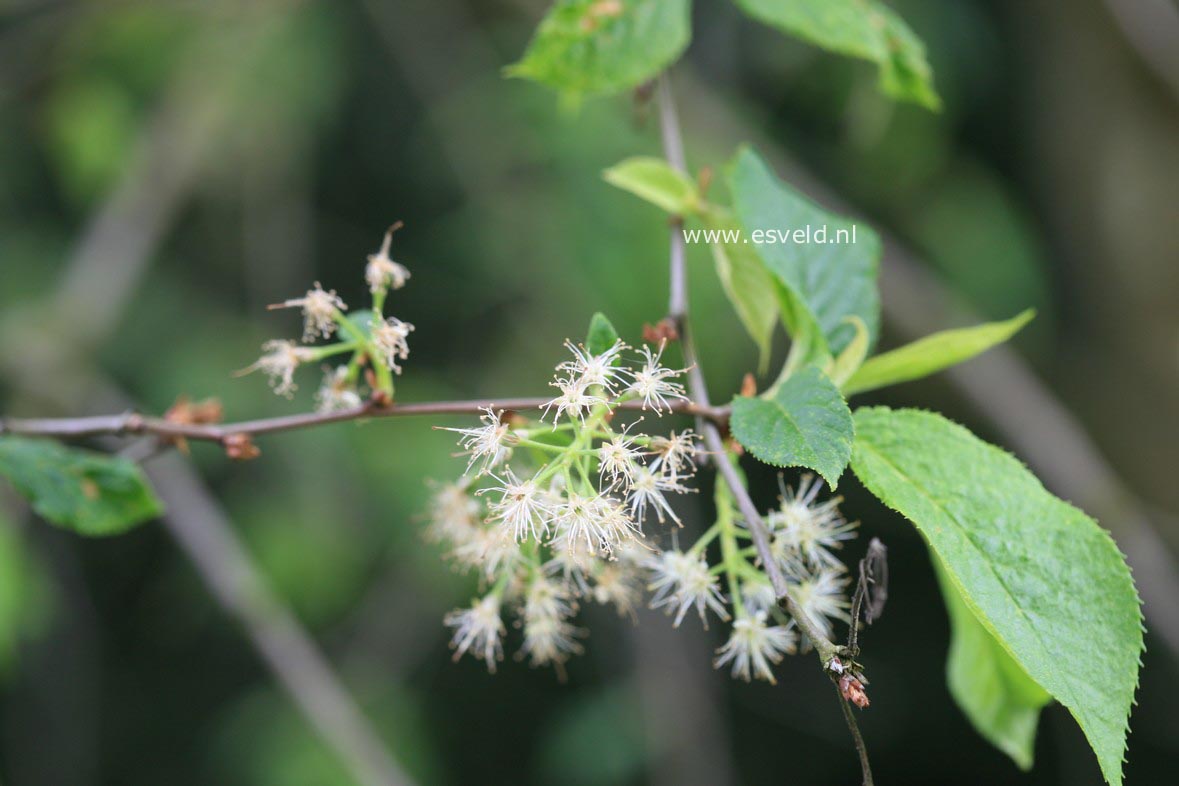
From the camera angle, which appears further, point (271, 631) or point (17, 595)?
point (17, 595)

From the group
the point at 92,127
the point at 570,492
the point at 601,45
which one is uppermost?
the point at 92,127

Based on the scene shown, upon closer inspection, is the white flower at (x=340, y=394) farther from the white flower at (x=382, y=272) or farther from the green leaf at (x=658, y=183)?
the green leaf at (x=658, y=183)

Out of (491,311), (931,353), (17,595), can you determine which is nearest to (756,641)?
(931,353)

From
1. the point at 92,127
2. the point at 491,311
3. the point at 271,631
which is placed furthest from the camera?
the point at 491,311

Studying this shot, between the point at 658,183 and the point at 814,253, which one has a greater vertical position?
the point at 658,183

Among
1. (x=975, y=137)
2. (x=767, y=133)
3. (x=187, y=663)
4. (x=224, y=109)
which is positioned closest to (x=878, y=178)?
(x=767, y=133)

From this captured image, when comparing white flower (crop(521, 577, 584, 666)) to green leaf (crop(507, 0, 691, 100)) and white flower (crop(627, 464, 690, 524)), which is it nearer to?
white flower (crop(627, 464, 690, 524))

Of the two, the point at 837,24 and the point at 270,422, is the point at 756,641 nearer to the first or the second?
the point at 270,422

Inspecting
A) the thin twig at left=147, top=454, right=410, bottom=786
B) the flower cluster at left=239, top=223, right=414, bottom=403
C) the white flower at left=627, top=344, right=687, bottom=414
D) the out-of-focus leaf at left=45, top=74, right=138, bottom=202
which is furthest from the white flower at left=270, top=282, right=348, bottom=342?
the out-of-focus leaf at left=45, top=74, right=138, bottom=202
